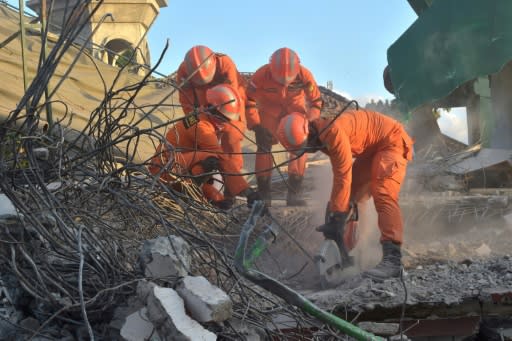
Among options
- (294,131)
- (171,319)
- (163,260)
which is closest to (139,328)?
(171,319)

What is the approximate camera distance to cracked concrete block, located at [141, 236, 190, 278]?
247 centimetres

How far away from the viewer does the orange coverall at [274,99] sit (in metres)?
6.19

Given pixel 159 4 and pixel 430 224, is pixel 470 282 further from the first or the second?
pixel 159 4

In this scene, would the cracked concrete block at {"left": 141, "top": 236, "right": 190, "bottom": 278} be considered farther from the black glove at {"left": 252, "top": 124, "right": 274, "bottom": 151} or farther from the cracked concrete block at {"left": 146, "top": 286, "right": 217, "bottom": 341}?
Answer: the black glove at {"left": 252, "top": 124, "right": 274, "bottom": 151}

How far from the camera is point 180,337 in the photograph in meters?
2.08

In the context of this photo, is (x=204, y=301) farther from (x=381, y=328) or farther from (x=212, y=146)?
(x=212, y=146)

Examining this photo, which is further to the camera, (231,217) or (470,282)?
(231,217)

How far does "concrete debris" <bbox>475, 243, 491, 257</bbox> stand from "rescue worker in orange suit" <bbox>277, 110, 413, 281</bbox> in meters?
1.00

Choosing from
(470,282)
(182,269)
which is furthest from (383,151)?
(182,269)

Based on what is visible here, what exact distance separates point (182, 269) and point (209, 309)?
346mm

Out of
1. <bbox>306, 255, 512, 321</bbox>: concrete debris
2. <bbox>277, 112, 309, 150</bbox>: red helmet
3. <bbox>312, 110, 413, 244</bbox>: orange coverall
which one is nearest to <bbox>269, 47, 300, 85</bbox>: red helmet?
<bbox>312, 110, 413, 244</bbox>: orange coverall

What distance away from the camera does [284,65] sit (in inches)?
237

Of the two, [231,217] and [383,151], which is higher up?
[383,151]

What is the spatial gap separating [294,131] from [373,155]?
2.83ft
